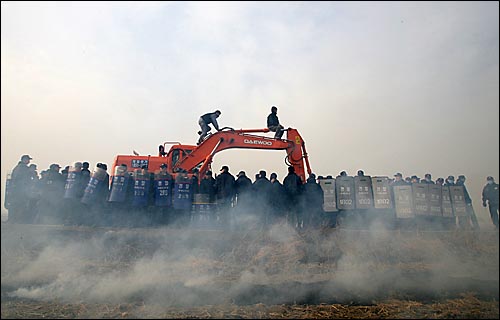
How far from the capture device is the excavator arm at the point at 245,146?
42.2 ft

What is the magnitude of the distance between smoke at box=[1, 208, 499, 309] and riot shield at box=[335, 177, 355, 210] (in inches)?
35.7

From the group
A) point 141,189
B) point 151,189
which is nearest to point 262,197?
point 151,189

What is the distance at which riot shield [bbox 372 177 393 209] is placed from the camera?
11117 mm

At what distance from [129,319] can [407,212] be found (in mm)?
8311

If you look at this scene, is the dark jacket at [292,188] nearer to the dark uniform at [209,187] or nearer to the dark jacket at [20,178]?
the dark uniform at [209,187]

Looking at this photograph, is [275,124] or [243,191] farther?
[275,124]

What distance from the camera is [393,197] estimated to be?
11250 mm

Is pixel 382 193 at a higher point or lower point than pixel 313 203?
higher

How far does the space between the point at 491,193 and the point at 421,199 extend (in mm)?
2645

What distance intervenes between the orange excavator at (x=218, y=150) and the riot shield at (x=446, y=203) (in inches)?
171

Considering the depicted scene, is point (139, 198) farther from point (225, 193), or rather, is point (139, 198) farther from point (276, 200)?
point (276, 200)

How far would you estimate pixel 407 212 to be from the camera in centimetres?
1095

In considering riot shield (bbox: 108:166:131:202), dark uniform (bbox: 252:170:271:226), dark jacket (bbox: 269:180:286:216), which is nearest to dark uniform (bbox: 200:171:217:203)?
dark uniform (bbox: 252:170:271:226)

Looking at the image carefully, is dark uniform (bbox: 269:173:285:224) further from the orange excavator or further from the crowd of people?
the orange excavator
